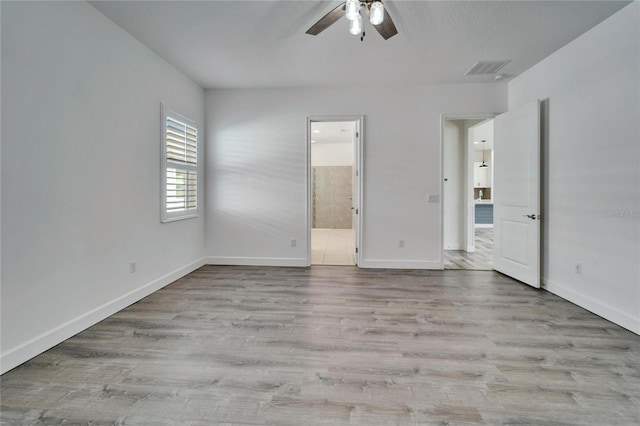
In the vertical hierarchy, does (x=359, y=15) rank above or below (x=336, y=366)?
above

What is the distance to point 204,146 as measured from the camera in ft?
15.4

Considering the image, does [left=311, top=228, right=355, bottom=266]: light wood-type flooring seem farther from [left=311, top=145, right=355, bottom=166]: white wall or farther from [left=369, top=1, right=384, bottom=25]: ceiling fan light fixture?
[left=369, top=1, right=384, bottom=25]: ceiling fan light fixture

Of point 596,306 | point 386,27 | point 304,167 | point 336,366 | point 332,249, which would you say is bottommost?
point 336,366

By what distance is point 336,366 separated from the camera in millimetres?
1949

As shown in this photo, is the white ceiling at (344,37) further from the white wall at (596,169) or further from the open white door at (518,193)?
the open white door at (518,193)

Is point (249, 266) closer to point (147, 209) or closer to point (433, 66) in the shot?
point (147, 209)

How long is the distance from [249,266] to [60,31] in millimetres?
3349

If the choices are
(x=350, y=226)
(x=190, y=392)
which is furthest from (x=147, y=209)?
(x=350, y=226)

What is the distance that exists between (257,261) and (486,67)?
4091 millimetres

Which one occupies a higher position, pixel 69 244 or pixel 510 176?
pixel 510 176

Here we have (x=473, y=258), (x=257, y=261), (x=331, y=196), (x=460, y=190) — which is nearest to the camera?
(x=257, y=261)

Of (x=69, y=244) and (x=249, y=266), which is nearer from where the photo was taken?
(x=69, y=244)

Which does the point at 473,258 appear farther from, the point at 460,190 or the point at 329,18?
the point at 329,18

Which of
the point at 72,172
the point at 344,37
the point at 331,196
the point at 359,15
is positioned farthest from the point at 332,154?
the point at 72,172
